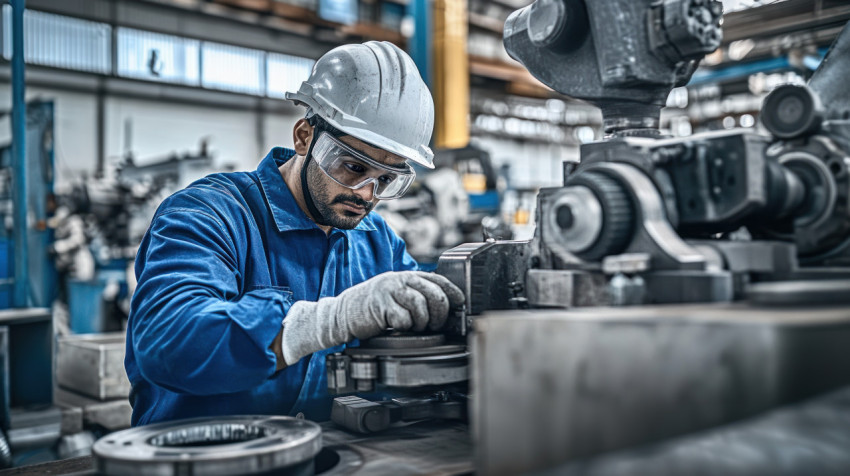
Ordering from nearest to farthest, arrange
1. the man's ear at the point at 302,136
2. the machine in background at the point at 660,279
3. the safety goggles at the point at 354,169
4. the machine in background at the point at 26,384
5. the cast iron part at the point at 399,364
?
the machine in background at the point at 660,279, the cast iron part at the point at 399,364, the safety goggles at the point at 354,169, the man's ear at the point at 302,136, the machine in background at the point at 26,384

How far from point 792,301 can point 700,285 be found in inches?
6.3

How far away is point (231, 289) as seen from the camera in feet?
4.66

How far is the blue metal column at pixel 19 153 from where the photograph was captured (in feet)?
10.6

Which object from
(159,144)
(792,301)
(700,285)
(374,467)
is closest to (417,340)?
(374,467)

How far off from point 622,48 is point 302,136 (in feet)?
2.86

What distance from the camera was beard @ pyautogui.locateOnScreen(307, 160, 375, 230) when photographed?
5.70ft

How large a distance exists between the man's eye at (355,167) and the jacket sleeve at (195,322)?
41 centimetres

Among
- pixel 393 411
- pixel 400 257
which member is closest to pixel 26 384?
pixel 400 257

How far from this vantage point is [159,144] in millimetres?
9000

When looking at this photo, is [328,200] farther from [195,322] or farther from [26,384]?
[26,384]

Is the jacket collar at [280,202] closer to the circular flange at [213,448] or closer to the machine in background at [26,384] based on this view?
the circular flange at [213,448]

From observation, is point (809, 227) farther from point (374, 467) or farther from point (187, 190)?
point (187, 190)

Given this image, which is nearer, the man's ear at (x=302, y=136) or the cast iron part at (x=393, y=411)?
the cast iron part at (x=393, y=411)

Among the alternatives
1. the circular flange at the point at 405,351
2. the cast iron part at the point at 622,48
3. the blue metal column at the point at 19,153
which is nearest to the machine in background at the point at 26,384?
the blue metal column at the point at 19,153
